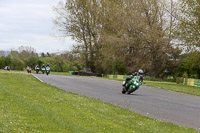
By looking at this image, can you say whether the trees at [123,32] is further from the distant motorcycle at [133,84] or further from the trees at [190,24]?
the distant motorcycle at [133,84]

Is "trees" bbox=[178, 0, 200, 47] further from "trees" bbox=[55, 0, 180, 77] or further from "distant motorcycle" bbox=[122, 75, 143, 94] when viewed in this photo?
"distant motorcycle" bbox=[122, 75, 143, 94]

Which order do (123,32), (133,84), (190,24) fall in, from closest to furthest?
(133,84) → (190,24) → (123,32)

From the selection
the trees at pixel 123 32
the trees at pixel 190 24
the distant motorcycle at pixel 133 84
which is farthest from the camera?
the trees at pixel 123 32

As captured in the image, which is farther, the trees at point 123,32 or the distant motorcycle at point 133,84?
the trees at point 123,32

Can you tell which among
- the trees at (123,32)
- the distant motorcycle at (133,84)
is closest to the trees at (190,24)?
the trees at (123,32)

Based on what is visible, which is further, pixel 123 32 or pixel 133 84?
pixel 123 32

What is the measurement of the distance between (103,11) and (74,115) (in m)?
53.2

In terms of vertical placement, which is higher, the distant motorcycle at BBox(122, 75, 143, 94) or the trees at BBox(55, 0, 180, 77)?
the trees at BBox(55, 0, 180, 77)

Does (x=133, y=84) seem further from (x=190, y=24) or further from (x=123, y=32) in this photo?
(x=123, y=32)

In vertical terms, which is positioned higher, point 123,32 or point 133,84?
point 123,32

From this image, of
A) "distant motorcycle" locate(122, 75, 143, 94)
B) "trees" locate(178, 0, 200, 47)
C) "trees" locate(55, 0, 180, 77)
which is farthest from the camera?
Result: "trees" locate(55, 0, 180, 77)

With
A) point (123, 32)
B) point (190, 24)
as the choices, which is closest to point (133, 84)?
point (190, 24)

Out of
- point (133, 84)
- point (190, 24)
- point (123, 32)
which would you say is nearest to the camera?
point (133, 84)

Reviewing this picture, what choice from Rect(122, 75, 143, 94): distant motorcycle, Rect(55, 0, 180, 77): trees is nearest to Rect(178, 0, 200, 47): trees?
Rect(55, 0, 180, 77): trees
